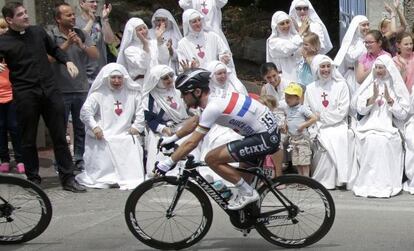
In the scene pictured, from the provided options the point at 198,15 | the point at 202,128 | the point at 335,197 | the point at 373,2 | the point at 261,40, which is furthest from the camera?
the point at 261,40

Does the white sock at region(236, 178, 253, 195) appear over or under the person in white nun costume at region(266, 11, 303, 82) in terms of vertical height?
under

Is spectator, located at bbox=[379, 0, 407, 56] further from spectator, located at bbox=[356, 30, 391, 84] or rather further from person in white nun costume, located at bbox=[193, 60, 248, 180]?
person in white nun costume, located at bbox=[193, 60, 248, 180]

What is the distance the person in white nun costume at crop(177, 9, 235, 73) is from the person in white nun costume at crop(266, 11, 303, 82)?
610 mm

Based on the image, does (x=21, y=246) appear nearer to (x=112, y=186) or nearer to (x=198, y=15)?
(x=112, y=186)

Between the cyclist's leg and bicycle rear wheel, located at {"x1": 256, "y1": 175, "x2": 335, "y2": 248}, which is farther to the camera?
bicycle rear wheel, located at {"x1": 256, "y1": 175, "x2": 335, "y2": 248}

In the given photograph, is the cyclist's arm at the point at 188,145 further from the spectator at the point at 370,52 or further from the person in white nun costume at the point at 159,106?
the spectator at the point at 370,52

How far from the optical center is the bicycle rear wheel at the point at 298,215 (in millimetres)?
7319

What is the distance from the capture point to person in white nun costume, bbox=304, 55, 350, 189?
9977 millimetres

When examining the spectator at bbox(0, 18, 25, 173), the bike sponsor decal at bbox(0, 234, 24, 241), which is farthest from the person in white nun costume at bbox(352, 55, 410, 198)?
the spectator at bbox(0, 18, 25, 173)

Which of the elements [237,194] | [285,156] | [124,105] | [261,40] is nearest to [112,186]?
[124,105]

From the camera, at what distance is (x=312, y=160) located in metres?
10.1

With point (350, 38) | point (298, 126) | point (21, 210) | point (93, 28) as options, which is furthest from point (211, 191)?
point (93, 28)

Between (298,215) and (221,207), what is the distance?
67 cm

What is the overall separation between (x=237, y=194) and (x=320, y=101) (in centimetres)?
324
